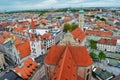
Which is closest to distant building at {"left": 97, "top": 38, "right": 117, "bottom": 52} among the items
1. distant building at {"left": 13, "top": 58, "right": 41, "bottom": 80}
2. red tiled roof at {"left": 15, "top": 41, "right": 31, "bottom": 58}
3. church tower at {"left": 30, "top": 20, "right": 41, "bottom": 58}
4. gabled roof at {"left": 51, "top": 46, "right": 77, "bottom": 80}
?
church tower at {"left": 30, "top": 20, "right": 41, "bottom": 58}

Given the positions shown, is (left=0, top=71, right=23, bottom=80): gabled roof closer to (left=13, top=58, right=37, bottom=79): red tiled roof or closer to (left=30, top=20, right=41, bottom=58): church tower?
(left=13, top=58, right=37, bottom=79): red tiled roof

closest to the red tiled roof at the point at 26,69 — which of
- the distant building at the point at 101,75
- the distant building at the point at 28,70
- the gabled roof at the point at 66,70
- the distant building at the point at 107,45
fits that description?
the distant building at the point at 28,70

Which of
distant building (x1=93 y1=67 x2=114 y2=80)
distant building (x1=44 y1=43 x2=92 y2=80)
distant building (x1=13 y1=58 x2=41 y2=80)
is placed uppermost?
distant building (x1=44 y1=43 x2=92 y2=80)

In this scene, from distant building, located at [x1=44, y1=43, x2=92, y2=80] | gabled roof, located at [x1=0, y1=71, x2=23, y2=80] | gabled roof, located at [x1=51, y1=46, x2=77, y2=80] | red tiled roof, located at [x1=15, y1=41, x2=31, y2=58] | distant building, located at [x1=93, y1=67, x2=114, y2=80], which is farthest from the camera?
red tiled roof, located at [x1=15, y1=41, x2=31, y2=58]

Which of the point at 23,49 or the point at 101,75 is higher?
the point at 23,49

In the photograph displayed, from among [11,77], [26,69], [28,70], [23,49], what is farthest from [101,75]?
[23,49]

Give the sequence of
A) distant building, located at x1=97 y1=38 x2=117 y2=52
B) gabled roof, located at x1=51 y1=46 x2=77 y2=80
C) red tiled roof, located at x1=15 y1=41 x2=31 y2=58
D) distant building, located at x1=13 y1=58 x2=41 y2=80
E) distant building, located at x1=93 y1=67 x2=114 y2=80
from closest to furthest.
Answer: gabled roof, located at x1=51 y1=46 x2=77 y2=80, distant building, located at x1=13 y1=58 x2=41 y2=80, distant building, located at x1=93 y1=67 x2=114 y2=80, red tiled roof, located at x1=15 y1=41 x2=31 y2=58, distant building, located at x1=97 y1=38 x2=117 y2=52

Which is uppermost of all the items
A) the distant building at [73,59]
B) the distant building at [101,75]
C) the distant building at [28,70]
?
the distant building at [73,59]

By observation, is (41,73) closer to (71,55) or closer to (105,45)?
(71,55)

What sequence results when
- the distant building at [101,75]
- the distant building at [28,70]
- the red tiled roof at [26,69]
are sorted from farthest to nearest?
the distant building at [101,75] < the distant building at [28,70] < the red tiled roof at [26,69]

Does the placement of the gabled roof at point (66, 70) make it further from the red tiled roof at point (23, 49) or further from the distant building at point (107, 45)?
the distant building at point (107, 45)

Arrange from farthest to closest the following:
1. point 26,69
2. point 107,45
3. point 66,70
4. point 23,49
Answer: point 107,45, point 23,49, point 26,69, point 66,70

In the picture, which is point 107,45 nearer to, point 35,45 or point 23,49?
point 35,45

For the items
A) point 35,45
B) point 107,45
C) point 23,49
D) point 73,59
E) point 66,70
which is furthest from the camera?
point 107,45
